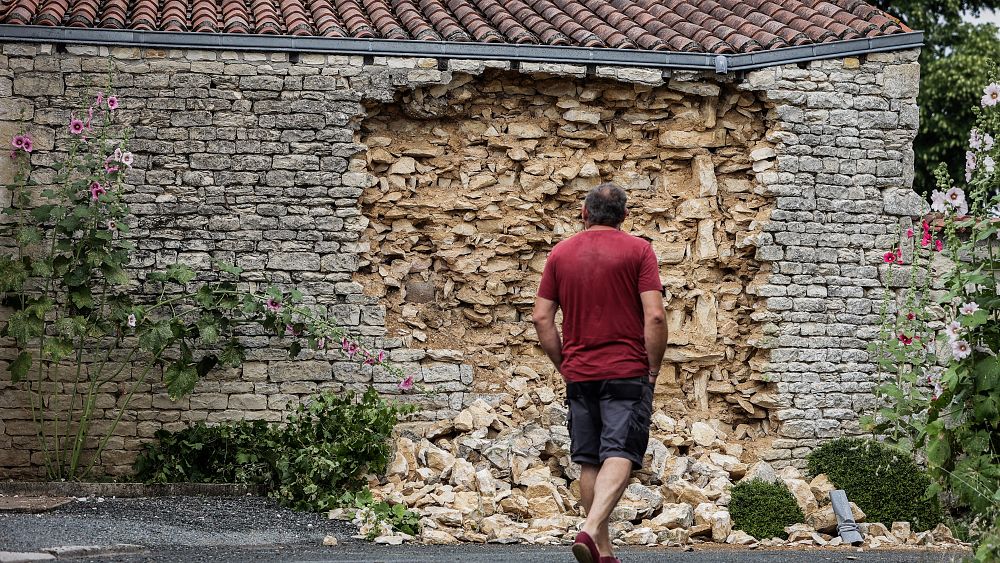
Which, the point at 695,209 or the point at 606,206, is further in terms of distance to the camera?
the point at 695,209

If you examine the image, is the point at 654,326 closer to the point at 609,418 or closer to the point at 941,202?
the point at 609,418

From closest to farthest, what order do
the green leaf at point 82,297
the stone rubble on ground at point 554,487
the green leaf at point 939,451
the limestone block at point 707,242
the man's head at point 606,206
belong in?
the man's head at point 606,206
the green leaf at point 939,451
the stone rubble on ground at point 554,487
the green leaf at point 82,297
the limestone block at point 707,242

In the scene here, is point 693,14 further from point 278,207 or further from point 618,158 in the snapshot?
point 278,207

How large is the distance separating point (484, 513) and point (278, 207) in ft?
10.1

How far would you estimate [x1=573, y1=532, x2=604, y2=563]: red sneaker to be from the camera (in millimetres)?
4984

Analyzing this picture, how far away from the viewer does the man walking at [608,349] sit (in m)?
5.34

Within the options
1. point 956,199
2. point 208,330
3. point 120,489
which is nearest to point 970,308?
point 956,199

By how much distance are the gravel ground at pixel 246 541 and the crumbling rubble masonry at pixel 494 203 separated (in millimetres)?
1526

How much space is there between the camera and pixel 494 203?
9672mm

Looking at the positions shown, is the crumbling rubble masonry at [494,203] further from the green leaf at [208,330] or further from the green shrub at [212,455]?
the green leaf at [208,330]

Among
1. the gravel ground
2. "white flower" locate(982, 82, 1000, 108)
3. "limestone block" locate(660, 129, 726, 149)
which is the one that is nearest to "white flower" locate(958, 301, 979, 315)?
"white flower" locate(982, 82, 1000, 108)

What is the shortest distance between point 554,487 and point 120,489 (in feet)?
10.2

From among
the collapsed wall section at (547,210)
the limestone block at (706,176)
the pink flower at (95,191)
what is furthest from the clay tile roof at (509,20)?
the pink flower at (95,191)

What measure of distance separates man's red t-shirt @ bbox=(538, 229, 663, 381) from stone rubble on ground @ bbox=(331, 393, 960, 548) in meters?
2.22
